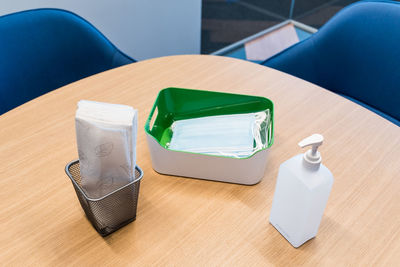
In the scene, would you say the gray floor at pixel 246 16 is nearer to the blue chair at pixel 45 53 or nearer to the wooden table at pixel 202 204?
the blue chair at pixel 45 53

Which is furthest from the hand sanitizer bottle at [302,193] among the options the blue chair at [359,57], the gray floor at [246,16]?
the gray floor at [246,16]

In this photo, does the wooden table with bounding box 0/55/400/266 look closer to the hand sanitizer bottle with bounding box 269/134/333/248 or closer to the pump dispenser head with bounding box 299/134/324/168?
the hand sanitizer bottle with bounding box 269/134/333/248

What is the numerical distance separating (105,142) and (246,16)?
2508mm

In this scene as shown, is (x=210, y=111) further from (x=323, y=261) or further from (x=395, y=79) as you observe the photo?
(x=395, y=79)

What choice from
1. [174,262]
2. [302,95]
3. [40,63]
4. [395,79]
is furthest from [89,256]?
[395,79]

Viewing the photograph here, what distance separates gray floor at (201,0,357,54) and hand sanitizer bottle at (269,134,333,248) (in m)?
2.01

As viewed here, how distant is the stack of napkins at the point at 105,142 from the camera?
54cm

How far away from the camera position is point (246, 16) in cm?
282

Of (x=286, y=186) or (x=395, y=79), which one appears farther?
(x=395, y=79)

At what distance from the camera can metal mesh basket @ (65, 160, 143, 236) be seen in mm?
601

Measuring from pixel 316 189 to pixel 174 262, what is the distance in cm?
28

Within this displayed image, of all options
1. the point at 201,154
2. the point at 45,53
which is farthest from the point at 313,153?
the point at 45,53

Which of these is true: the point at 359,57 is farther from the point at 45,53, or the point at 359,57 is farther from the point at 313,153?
the point at 45,53

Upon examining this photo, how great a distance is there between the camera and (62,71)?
1.28m
